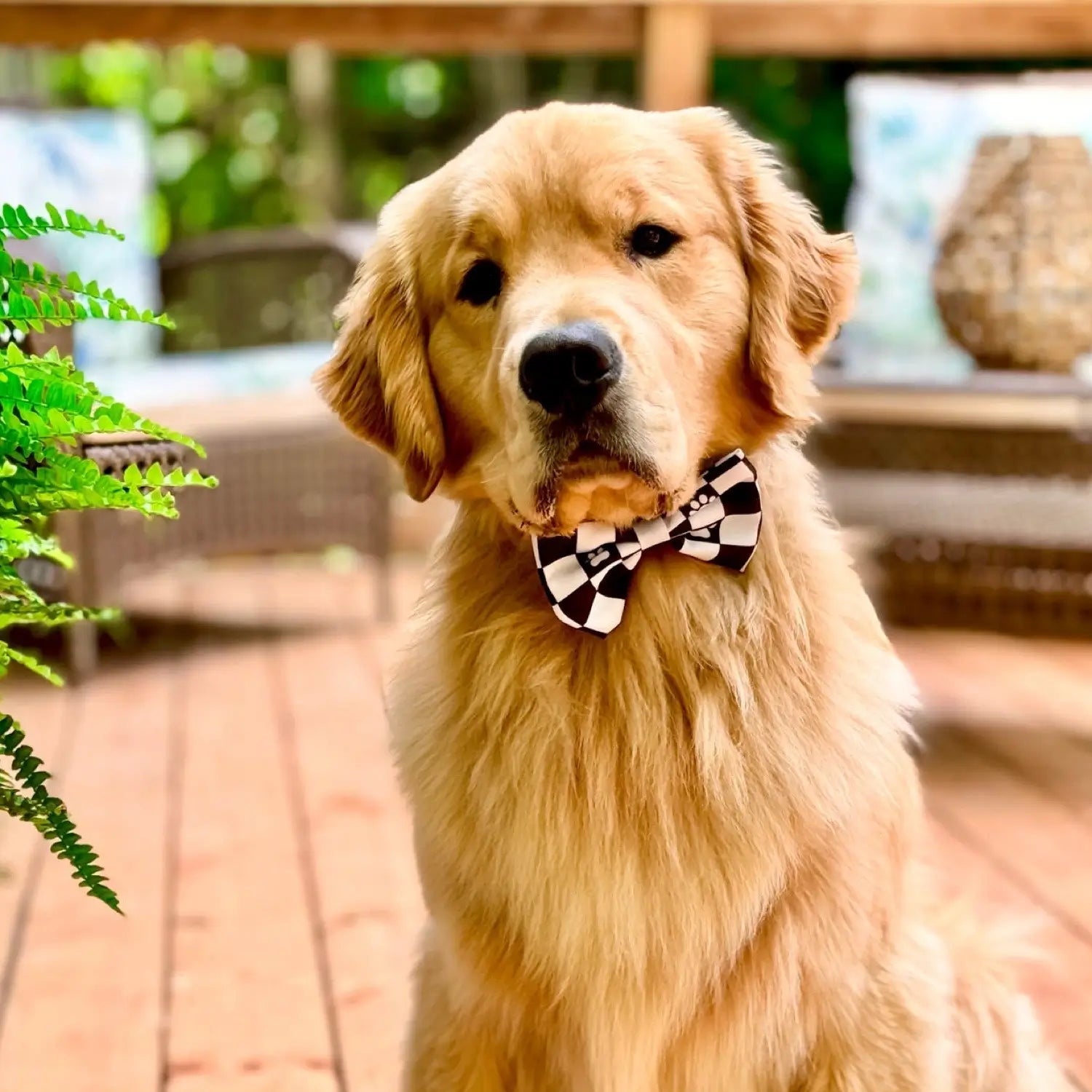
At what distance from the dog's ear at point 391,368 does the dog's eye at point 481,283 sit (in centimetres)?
8

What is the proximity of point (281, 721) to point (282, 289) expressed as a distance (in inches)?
60.7

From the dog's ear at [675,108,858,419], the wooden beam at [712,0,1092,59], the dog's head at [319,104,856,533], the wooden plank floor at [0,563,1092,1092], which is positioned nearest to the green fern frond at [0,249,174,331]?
the dog's head at [319,104,856,533]

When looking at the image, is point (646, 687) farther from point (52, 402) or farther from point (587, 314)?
point (52, 402)

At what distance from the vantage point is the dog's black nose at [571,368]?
4.31 feet

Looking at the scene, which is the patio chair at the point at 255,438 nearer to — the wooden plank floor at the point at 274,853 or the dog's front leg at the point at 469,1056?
the wooden plank floor at the point at 274,853

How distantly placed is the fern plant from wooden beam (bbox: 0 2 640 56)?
274 centimetres

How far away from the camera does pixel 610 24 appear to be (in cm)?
372

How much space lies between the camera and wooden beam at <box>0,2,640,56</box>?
3629 millimetres

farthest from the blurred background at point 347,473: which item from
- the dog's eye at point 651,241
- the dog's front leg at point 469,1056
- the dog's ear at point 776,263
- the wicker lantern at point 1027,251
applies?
the dog's ear at point 776,263

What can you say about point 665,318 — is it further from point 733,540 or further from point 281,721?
point 281,721

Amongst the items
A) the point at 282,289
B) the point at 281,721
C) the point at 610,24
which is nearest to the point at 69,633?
the point at 281,721

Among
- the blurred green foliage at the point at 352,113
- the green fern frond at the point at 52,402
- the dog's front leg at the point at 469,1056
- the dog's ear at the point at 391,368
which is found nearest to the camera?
the green fern frond at the point at 52,402

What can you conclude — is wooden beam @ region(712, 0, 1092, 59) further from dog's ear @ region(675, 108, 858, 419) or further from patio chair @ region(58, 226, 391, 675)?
dog's ear @ region(675, 108, 858, 419)

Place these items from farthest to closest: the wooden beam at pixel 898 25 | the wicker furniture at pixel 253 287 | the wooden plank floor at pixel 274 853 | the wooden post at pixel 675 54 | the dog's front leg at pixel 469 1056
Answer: the wicker furniture at pixel 253 287
the wooden beam at pixel 898 25
the wooden post at pixel 675 54
the wooden plank floor at pixel 274 853
the dog's front leg at pixel 469 1056
